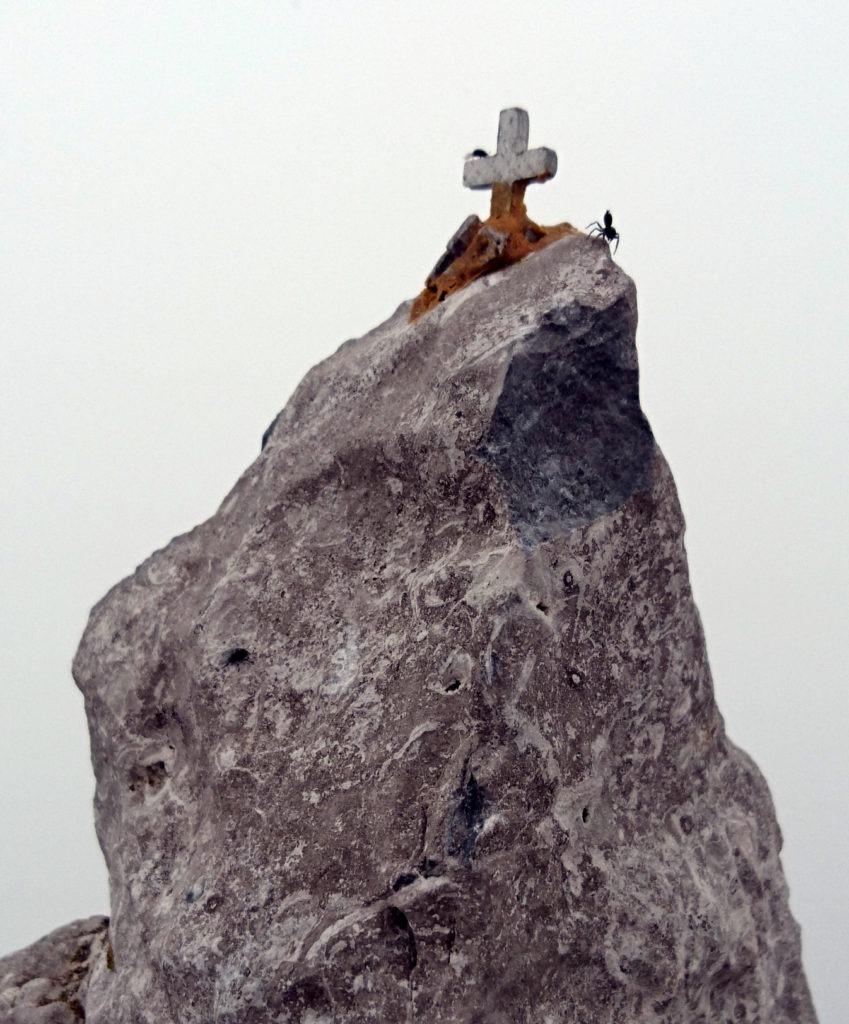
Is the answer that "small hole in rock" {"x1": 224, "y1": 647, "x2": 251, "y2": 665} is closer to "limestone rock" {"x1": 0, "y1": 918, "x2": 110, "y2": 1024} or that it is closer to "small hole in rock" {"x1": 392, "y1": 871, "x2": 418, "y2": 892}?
"small hole in rock" {"x1": 392, "y1": 871, "x2": 418, "y2": 892}

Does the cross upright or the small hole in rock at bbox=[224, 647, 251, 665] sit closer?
the small hole in rock at bbox=[224, 647, 251, 665]

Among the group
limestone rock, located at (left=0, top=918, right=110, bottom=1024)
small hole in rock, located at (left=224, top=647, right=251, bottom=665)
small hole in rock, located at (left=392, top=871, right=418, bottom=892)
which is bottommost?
limestone rock, located at (left=0, top=918, right=110, bottom=1024)

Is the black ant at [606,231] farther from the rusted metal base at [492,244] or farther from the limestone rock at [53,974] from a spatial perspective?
the limestone rock at [53,974]

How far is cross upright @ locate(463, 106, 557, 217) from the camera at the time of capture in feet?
11.7

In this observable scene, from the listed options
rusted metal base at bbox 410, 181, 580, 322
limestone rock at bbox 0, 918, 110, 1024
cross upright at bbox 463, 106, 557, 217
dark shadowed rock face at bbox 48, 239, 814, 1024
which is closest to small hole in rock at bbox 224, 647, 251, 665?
dark shadowed rock face at bbox 48, 239, 814, 1024

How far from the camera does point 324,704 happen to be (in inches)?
128

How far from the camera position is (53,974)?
166 inches

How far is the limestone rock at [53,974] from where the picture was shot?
4023 millimetres

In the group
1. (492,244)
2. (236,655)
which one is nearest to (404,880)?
(236,655)

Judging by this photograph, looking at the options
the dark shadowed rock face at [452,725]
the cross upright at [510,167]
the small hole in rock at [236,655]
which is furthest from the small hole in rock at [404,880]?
the cross upright at [510,167]

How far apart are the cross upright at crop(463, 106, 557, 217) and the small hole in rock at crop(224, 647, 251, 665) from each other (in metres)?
1.35

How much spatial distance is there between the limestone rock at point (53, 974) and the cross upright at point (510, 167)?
2.45 meters

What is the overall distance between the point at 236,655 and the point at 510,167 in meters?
1.49

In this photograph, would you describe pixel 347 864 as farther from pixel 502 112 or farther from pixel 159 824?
pixel 502 112
